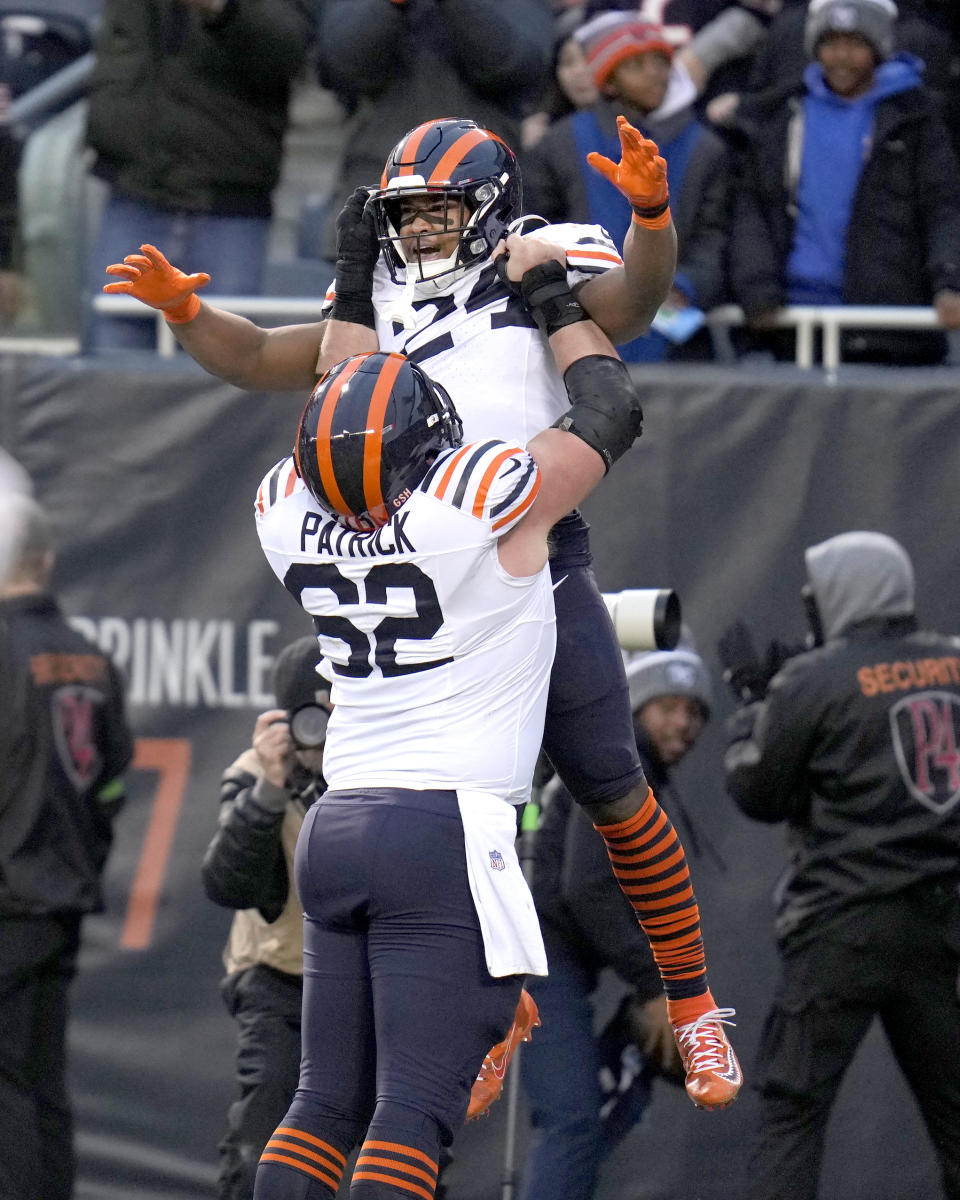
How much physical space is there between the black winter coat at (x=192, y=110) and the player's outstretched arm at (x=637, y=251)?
316 centimetres

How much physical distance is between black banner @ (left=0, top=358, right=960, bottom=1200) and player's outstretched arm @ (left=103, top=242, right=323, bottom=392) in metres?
2.35

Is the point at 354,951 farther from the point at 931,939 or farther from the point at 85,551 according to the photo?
the point at 85,551

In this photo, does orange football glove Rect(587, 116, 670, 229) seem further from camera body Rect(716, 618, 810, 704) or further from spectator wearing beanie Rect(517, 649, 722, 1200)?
camera body Rect(716, 618, 810, 704)

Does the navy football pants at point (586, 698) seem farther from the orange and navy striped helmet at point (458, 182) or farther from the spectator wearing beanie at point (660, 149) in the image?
the spectator wearing beanie at point (660, 149)

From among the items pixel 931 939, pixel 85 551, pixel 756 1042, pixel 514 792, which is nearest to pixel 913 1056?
pixel 931 939

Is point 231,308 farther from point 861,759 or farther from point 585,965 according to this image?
point 861,759

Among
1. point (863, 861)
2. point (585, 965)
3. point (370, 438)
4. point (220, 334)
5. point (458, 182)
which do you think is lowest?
point (585, 965)

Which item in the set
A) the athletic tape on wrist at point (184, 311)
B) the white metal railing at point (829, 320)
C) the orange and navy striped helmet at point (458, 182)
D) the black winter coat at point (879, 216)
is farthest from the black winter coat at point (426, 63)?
the orange and navy striped helmet at point (458, 182)

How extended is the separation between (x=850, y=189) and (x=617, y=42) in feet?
2.98

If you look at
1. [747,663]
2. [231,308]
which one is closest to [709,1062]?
[747,663]

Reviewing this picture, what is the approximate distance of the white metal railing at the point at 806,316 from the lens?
6.34m

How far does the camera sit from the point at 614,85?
637 centimetres

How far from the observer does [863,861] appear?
17.3ft

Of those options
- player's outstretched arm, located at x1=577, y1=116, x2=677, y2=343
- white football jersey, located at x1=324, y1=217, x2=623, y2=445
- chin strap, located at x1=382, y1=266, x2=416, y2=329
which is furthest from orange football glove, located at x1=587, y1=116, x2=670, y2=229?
chin strap, located at x1=382, y1=266, x2=416, y2=329
